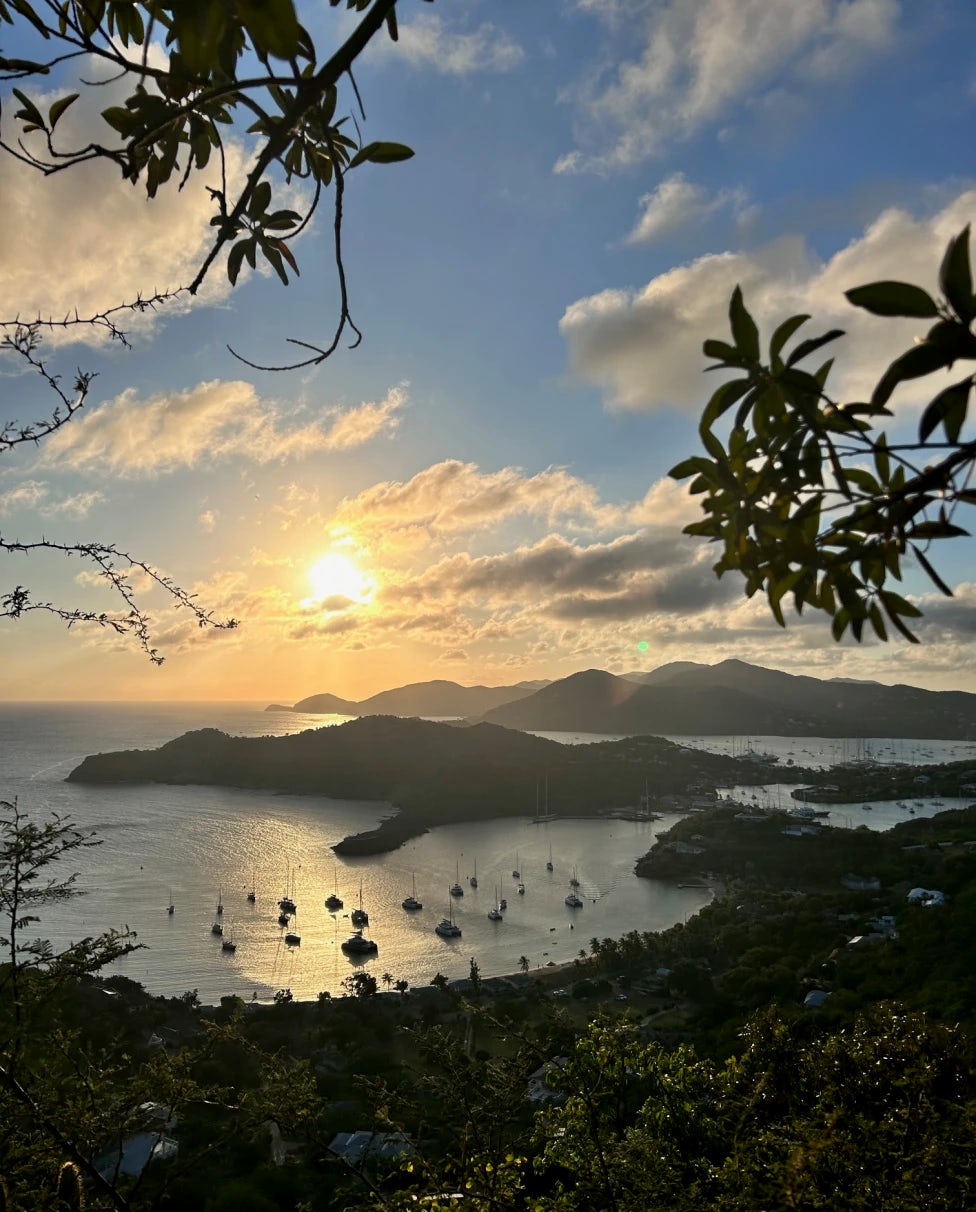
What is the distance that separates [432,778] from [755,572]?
6201cm

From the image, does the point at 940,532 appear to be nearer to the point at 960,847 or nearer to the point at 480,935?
the point at 480,935

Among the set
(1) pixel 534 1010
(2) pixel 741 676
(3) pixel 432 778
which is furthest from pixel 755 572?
(2) pixel 741 676

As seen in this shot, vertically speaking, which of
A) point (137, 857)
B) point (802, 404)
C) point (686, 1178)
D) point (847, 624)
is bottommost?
point (137, 857)

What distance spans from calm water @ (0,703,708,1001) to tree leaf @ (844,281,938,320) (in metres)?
25.5

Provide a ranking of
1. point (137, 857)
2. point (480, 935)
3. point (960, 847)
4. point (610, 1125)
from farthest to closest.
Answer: point (137, 857)
point (960, 847)
point (480, 935)
point (610, 1125)

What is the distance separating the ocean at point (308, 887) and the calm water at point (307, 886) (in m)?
0.10

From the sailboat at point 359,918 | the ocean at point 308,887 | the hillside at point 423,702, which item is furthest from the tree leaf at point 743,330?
the hillside at point 423,702

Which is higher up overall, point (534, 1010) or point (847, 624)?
point (847, 624)

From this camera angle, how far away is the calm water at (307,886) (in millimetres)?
25531

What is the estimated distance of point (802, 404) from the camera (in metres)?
0.84

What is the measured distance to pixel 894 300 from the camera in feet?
2.22

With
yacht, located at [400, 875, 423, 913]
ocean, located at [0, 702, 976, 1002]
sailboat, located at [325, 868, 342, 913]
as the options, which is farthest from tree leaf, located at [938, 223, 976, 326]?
sailboat, located at [325, 868, 342, 913]

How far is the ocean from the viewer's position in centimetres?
2542

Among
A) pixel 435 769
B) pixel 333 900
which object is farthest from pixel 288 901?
pixel 435 769
